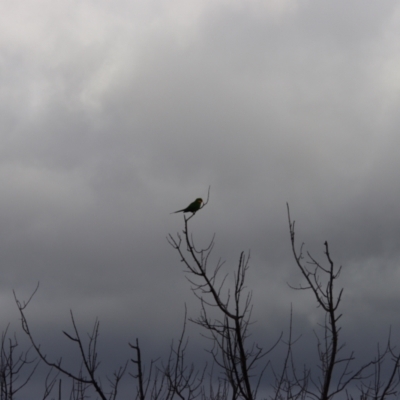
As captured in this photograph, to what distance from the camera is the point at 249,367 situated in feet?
20.9

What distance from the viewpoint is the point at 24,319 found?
244 inches

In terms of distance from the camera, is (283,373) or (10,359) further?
(10,359)

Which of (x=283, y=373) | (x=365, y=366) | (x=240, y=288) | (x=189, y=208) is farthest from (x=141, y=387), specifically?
(x=189, y=208)

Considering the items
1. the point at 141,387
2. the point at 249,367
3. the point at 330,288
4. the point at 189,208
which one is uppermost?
the point at 189,208

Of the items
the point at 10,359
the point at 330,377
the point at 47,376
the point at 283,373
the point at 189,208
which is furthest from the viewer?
the point at 189,208

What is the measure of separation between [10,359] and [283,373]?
491 centimetres

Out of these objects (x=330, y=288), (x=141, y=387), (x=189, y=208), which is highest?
(x=189, y=208)

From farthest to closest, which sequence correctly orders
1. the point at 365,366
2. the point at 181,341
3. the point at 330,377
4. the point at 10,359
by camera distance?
the point at 10,359, the point at 181,341, the point at 365,366, the point at 330,377

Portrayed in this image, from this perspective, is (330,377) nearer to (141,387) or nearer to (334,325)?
(334,325)

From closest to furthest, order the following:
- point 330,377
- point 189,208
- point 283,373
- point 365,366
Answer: point 330,377
point 365,366
point 283,373
point 189,208

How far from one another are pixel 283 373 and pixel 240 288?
284 cm

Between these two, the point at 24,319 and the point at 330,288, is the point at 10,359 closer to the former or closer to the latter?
the point at 24,319

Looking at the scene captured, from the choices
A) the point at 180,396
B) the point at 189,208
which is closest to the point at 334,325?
the point at 180,396

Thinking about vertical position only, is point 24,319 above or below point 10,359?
below
